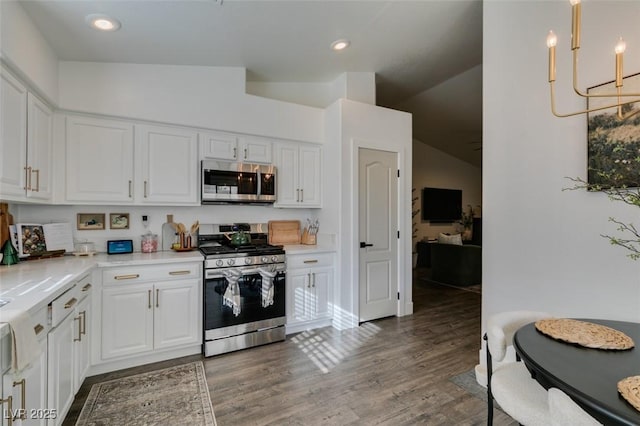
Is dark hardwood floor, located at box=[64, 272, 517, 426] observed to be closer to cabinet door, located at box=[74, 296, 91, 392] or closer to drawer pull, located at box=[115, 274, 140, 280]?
cabinet door, located at box=[74, 296, 91, 392]

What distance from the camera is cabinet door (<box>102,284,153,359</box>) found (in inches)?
97.5

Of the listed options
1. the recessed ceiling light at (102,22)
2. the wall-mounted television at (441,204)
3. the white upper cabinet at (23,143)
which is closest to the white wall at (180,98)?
the white upper cabinet at (23,143)

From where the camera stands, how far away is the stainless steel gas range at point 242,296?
2.85m

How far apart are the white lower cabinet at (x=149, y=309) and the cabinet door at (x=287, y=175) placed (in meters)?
1.31

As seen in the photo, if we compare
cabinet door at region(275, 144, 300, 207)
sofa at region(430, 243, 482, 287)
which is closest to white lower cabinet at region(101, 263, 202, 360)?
cabinet door at region(275, 144, 300, 207)

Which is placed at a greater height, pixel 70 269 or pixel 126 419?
pixel 70 269

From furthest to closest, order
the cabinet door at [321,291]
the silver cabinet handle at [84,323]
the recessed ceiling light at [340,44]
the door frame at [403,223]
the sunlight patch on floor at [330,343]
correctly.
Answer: the door frame at [403,223]
the cabinet door at [321,291]
the recessed ceiling light at [340,44]
the sunlight patch on floor at [330,343]
the silver cabinet handle at [84,323]

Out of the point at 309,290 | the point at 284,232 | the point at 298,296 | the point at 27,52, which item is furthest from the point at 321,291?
the point at 27,52

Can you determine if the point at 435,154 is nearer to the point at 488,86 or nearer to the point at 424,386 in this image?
the point at 488,86

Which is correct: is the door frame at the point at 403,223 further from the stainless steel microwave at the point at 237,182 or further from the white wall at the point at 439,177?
the white wall at the point at 439,177

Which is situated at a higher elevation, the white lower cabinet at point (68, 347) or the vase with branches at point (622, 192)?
the vase with branches at point (622, 192)

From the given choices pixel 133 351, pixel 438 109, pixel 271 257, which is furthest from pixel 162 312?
pixel 438 109

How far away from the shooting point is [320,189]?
3879 millimetres

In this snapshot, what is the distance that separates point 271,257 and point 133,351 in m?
1.42
